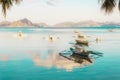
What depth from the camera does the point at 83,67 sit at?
27188mm

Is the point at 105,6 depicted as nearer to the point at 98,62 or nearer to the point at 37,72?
the point at 37,72

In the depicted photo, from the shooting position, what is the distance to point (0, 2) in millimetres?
7953

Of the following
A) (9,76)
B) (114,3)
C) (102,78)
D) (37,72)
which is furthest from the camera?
(37,72)

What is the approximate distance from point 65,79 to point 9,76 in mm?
3591

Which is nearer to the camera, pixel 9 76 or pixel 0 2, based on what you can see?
pixel 0 2

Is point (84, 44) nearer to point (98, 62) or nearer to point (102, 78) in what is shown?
point (98, 62)

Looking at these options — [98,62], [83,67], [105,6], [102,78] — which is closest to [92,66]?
[83,67]

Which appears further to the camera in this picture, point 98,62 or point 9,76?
point 98,62

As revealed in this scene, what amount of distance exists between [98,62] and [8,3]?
905 inches

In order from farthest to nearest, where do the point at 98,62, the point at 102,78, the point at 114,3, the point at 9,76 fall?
the point at 98,62 < the point at 9,76 < the point at 102,78 < the point at 114,3

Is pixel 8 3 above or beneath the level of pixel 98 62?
above

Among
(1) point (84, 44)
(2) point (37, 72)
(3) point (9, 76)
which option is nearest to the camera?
(3) point (9, 76)

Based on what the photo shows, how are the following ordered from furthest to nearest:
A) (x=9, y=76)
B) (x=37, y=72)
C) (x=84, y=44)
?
(x=84, y=44) < (x=37, y=72) < (x=9, y=76)

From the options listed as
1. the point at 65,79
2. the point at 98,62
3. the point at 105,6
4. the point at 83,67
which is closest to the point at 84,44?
the point at 98,62
